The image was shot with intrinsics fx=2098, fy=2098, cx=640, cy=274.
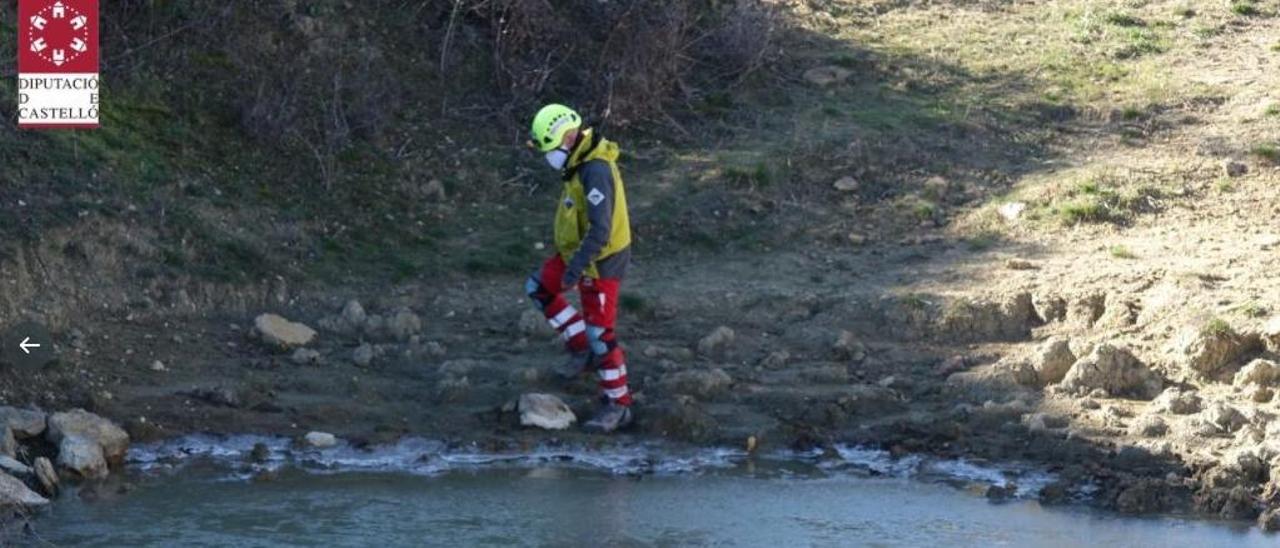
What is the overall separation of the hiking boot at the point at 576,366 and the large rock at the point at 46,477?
2.75 m

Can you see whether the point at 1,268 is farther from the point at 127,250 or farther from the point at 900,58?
the point at 900,58

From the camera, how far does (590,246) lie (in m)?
10.2

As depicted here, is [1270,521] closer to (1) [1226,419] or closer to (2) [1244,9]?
(1) [1226,419]

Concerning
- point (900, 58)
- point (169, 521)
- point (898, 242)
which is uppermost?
point (900, 58)

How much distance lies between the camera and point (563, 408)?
34.3ft

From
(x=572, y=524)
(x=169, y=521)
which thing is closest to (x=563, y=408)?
(x=572, y=524)

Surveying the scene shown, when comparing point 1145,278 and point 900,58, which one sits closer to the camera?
point 1145,278

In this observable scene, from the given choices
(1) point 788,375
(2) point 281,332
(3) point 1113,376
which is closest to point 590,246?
(1) point 788,375

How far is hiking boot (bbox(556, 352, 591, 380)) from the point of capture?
1088 cm

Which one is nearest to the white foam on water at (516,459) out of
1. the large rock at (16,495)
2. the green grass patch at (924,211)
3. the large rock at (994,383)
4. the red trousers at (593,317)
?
the red trousers at (593,317)

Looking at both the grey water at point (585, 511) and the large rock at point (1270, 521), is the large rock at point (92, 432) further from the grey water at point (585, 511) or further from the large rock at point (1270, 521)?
the large rock at point (1270, 521)

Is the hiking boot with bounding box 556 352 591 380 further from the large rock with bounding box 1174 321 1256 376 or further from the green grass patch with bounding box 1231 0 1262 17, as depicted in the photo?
the green grass patch with bounding box 1231 0 1262 17

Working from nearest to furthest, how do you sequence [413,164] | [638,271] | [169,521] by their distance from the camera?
1. [169,521]
2. [638,271]
3. [413,164]

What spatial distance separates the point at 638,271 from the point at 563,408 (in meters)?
2.32
